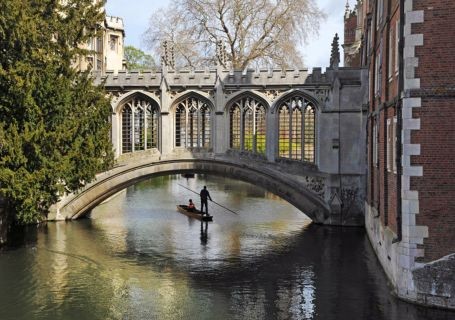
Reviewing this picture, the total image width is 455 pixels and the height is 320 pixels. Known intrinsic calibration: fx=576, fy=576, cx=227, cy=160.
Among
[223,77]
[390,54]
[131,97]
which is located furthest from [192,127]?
[390,54]

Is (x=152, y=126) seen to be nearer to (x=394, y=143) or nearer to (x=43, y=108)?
(x=43, y=108)

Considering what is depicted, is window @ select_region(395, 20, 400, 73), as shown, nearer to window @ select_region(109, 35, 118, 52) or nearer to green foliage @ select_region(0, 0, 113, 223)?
green foliage @ select_region(0, 0, 113, 223)

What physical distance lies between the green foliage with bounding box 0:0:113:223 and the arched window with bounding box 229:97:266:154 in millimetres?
5709

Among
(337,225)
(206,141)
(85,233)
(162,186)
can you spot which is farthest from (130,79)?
(162,186)

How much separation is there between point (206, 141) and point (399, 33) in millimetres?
11673

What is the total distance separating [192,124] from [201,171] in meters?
1.81

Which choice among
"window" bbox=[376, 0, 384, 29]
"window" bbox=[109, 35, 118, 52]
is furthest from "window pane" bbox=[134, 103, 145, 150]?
"window" bbox=[109, 35, 118, 52]

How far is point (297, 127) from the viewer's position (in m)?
21.7

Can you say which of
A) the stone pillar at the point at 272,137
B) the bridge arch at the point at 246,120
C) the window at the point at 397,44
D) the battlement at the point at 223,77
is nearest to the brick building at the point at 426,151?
the window at the point at 397,44

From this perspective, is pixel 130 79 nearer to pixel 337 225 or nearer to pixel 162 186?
pixel 337 225

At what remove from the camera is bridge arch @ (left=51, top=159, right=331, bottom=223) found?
20.9 metres

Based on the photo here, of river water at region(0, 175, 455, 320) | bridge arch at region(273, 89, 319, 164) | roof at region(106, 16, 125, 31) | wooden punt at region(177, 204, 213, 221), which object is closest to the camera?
river water at region(0, 175, 455, 320)

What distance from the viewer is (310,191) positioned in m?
20.7

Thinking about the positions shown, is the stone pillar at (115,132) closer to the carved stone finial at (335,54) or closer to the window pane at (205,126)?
the window pane at (205,126)
